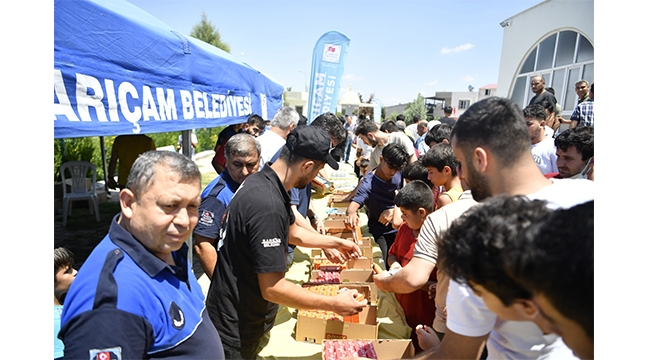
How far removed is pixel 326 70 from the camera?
12.3 m

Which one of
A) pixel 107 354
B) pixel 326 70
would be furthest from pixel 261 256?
pixel 326 70

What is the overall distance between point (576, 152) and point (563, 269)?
2900 millimetres

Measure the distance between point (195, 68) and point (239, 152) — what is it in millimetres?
1562

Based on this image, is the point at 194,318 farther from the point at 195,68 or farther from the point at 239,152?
the point at 195,68

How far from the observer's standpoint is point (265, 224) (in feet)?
5.85

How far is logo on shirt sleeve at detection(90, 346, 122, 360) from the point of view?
1.03 meters

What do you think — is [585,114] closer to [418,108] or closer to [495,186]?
[495,186]

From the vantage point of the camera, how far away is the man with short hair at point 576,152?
291 cm

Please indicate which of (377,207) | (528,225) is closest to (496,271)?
(528,225)

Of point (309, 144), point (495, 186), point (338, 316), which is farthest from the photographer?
point (338, 316)

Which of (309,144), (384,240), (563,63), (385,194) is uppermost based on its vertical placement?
(563,63)

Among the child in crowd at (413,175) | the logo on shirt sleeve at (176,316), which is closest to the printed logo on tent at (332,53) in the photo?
the child in crowd at (413,175)

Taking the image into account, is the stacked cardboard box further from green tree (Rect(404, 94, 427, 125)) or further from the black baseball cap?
green tree (Rect(404, 94, 427, 125))

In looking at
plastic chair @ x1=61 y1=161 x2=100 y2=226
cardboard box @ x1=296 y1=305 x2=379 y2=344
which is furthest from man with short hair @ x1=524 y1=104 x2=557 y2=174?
plastic chair @ x1=61 y1=161 x2=100 y2=226
